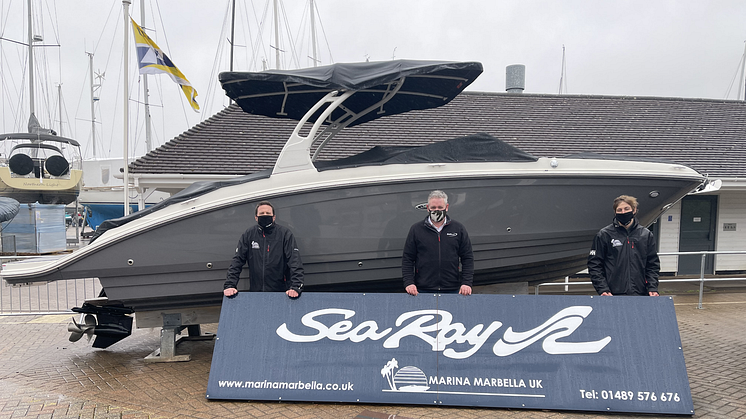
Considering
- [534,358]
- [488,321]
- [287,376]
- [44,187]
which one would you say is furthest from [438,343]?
[44,187]

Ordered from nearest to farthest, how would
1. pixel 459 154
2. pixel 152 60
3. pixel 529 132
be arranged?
pixel 459 154 → pixel 152 60 → pixel 529 132

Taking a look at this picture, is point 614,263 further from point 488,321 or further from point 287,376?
point 287,376

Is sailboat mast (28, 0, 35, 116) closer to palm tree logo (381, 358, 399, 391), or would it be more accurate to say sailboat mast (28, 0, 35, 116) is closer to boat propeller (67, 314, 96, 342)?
boat propeller (67, 314, 96, 342)

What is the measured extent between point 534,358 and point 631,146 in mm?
8373

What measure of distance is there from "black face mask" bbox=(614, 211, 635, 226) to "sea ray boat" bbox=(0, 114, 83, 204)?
20665 millimetres

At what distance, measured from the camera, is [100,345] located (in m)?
5.30

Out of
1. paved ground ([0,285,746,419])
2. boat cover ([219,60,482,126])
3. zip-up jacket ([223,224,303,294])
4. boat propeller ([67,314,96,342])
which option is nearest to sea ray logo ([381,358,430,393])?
paved ground ([0,285,746,419])

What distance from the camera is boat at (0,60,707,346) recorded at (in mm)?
4211

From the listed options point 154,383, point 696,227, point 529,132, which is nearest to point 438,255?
point 154,383

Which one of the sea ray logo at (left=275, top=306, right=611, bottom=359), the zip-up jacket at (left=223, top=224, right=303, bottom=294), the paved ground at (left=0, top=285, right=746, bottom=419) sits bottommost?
the paved ground at (left=0, top=285, right=746, bottom=419)

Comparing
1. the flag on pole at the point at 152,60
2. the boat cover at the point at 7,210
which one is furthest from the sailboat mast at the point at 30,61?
the flag on pole at the point at 152,60

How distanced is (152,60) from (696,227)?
1213cm

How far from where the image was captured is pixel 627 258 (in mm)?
3822

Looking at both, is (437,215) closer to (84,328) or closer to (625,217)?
(625,217)
